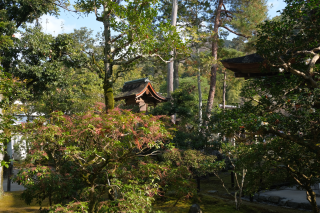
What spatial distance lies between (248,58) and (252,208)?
14.8ft

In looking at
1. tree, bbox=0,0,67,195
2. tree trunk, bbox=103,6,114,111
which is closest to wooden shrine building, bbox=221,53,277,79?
tree trunk, bbox=103,6,114,111

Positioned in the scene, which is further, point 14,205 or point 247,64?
point 14,205

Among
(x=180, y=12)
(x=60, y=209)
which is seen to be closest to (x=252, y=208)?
(x=60, y=209)

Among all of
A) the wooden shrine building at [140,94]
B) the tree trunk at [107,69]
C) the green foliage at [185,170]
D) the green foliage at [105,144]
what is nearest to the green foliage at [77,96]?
the wooden shrine building at [140,94]

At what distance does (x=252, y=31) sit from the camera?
1836cm

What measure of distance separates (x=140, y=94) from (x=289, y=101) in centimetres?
882

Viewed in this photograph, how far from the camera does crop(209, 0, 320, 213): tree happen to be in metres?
4.80

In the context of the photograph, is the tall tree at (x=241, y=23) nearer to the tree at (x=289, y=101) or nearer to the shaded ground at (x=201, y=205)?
the shaded ground at (x=201, y=205)

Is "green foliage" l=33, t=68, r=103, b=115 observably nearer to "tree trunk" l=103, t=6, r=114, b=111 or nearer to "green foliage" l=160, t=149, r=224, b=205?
"tree trunk" l=103, t=6, r=114, b=111

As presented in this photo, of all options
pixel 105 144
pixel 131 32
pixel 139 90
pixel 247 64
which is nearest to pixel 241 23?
pixel 139 90

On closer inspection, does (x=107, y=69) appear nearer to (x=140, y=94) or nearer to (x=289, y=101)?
(x=289, y=101)

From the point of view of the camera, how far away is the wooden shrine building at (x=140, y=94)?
43.2 ft

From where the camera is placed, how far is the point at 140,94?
1303 cm

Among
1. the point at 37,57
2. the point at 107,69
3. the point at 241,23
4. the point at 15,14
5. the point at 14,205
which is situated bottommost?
the point at 14,205
